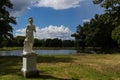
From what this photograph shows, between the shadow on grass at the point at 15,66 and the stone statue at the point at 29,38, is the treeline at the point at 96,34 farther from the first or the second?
the stone statue at the point at 29,38

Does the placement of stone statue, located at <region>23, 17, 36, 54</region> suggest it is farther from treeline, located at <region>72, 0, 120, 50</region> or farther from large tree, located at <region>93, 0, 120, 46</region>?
treeline, located at <region>72, 0, 120, 50</region>

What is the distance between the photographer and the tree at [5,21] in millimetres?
42000

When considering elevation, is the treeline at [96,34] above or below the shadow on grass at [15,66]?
above

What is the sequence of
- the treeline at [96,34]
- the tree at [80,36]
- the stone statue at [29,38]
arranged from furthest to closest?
the tree at [80,36]
the treeline at [96,34]
the stone statue at [29,38]

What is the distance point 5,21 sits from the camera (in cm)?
4297

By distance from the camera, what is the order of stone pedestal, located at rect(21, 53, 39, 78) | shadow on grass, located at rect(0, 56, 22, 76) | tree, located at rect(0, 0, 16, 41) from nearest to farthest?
stone pedestal, located at rect(21, 53, 39, 78) < shadow on grass, located at rect(0, 56, 22, 76) < tree, located at rect(0, 0, 16, 41)

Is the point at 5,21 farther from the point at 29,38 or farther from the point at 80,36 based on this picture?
the point at 80,36

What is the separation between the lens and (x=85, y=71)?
22.0 m

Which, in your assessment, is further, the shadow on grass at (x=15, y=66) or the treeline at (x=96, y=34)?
the treeline at (x=96, y=34)

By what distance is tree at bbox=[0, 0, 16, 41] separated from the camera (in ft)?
138

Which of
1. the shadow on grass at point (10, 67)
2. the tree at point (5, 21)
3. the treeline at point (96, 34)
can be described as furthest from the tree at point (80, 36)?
the shadow on grass at point (10, 67)

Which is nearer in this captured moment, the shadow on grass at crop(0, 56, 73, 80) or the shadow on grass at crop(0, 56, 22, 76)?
the shadow on grass at crop(0, 56, 73, 80)

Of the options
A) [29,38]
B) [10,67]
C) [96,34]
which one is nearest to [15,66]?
[10,67]

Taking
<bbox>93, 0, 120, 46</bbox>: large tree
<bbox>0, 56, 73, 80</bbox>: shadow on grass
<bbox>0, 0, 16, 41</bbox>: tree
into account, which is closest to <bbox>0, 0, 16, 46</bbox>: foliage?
<bbox>0, 0, 16, 41</bbox>: tree
